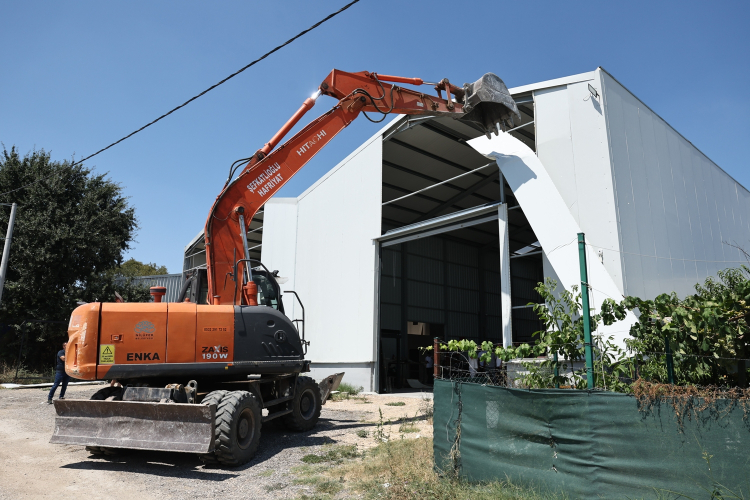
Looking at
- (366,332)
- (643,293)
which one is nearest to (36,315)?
(366,332)

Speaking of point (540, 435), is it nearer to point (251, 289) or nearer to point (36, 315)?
point (251, 289)

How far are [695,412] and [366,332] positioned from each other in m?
14.0

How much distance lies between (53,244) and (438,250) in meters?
18.6

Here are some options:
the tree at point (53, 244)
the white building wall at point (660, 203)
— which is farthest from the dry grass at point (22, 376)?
the white building wall at point (660, 203)

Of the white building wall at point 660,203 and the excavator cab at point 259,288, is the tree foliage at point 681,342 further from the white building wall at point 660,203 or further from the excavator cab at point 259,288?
the white building wall at point 660,203

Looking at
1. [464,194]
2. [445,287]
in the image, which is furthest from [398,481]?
[445,287]

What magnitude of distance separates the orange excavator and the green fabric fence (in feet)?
12.1

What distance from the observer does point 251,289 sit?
9375 mm

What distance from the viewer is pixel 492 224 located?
26656 millimetres

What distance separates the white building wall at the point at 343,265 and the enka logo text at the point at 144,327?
1080 centimetres

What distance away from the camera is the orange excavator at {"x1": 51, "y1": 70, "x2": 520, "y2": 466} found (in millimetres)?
7820

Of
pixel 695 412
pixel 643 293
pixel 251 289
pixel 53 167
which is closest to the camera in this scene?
pixel 695 412

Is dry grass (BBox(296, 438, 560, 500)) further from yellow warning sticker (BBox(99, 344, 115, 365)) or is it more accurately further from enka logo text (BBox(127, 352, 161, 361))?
yellow warning sticker (BBox(99, 344, 115, 365))

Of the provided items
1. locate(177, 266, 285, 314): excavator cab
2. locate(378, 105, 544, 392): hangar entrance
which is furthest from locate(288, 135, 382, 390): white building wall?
locate(177, 266, 285, 314): excavator cab
